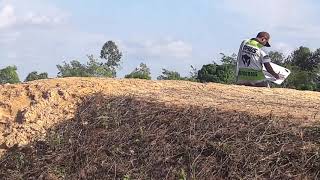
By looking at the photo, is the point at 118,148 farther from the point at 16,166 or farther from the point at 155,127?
the point at 16,166

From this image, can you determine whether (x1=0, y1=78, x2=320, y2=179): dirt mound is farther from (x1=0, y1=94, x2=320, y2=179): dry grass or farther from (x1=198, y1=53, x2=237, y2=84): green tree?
(x1=198, y1=53, x2=237, y2=84): green tree

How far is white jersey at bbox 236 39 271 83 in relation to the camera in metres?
9.80

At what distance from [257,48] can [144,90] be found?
2.25 m

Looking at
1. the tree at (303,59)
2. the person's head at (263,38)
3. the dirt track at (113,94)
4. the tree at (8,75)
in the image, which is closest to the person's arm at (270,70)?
the person's head at (263,38)

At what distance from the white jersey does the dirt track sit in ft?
2.68

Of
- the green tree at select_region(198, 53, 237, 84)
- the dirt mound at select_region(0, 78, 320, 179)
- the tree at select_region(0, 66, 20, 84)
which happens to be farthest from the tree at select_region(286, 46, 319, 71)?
the dirt mound at select_region(0, 78, 320, 179)

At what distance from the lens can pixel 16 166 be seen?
6.79 m

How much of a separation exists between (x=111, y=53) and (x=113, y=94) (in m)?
11.4

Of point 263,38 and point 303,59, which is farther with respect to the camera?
point 303,59

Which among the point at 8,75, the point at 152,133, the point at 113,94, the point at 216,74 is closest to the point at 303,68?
the point at 216,74

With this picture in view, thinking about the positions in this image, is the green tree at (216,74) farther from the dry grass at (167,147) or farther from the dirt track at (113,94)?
the dry grass at (167,147)

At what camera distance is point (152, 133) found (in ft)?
21.9

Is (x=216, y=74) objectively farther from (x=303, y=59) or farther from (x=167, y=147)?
Result: (x=167, y=147)

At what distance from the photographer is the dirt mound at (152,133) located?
5.91 meters
